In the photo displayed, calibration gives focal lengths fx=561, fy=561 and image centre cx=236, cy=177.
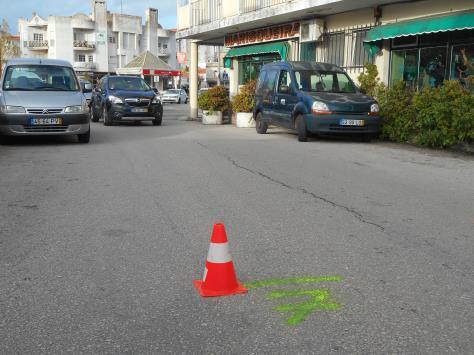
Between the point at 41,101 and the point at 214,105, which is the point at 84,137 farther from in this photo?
the point at 214,105

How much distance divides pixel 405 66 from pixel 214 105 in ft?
26.8

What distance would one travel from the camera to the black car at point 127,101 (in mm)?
19094

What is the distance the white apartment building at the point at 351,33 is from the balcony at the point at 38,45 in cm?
6259

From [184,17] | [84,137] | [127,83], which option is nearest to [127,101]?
[127,83]

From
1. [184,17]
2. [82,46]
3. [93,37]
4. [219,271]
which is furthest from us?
[93,37]

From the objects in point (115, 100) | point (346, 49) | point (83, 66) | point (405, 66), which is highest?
point (83, 66)

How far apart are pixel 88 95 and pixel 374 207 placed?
9.49 m

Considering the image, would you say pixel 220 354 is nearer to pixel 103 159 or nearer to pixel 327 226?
pixel 327 226

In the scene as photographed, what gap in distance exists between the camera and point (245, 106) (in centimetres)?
1972

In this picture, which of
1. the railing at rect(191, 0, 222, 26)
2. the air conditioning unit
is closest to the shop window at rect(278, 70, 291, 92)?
the air conditioning unit

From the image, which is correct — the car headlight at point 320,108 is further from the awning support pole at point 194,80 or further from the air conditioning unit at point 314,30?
the awning support pole at point 194,80

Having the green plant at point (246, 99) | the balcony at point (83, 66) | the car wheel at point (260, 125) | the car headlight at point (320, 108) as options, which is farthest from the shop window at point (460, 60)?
the balcony at point (83, 66)

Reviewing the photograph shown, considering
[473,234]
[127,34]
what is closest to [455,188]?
[473,234]

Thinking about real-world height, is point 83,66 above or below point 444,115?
above
